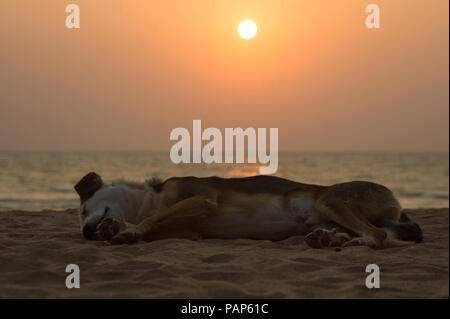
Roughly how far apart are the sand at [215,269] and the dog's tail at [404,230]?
0.62 ft

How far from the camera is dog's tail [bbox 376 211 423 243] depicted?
18.3ft

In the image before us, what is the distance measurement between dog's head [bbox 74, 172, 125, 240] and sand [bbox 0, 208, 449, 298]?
0.19 metres

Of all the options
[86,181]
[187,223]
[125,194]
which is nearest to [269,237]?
[187,223]

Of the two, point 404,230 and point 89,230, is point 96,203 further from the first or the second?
point 404,230

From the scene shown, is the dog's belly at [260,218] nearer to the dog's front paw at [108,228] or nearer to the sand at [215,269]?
the sand at [215,269]

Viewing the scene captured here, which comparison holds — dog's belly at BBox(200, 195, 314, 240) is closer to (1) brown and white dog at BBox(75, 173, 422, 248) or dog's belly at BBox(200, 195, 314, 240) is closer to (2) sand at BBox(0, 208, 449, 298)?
(1) brown and white dog at BBox(75, 173, 422, 248)

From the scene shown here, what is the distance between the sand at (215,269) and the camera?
3.45 meters

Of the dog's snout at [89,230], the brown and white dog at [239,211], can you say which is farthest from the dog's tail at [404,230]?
the dog's snout at [89,230]

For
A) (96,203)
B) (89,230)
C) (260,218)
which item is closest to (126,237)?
(89,230)

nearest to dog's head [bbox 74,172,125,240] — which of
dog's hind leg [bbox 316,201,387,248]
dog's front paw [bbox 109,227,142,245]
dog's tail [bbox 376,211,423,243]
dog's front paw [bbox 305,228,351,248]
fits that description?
dog's front paw [bbox 109,227,142,245]

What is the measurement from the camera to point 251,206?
5.88 metres
